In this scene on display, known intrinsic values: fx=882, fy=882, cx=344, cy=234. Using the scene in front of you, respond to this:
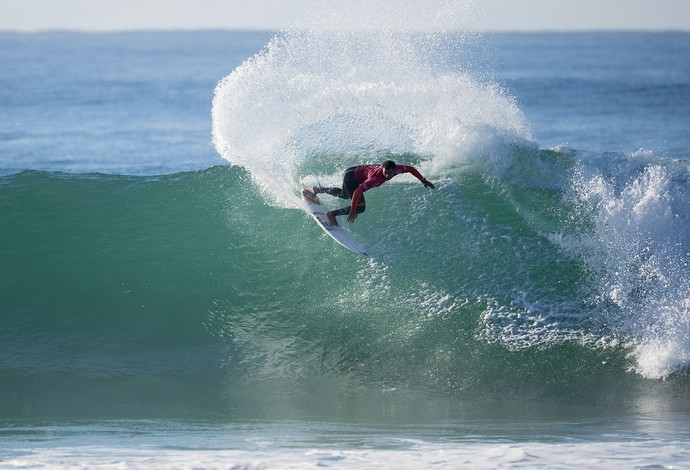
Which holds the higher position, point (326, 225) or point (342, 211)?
point (342, 211)

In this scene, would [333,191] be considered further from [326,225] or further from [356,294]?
[356,294]

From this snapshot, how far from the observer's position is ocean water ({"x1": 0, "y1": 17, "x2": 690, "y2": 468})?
22.5 ft

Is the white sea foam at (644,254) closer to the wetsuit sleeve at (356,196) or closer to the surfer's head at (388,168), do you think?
the surfer's head at (388,168)

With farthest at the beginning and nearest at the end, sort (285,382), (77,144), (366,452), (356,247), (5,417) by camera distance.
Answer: (77,144) < (356,247) < (285,382) < (5,417) < (366,452)

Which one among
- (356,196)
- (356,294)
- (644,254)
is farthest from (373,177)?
(644,254)

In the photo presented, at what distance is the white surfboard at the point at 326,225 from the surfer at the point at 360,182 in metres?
0.09

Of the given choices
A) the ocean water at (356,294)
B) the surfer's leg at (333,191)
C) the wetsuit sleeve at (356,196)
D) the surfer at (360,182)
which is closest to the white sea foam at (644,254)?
the ocean water at (356,294)

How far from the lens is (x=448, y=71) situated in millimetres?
12922

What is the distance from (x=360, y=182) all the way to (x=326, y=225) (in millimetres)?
647

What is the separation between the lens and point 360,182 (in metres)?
9.36

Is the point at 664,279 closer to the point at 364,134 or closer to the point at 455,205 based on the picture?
the point at 455,205

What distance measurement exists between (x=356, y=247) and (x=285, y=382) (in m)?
1.88

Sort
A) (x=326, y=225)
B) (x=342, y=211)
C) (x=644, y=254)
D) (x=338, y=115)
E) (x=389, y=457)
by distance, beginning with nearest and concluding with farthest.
A: (x=389, y=457) < (x=644, y=254) < (x=342, y=211) < (x=326, y=225) < (x=338, y=115)

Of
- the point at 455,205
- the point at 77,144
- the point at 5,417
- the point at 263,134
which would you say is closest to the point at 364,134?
the point at 263,134
